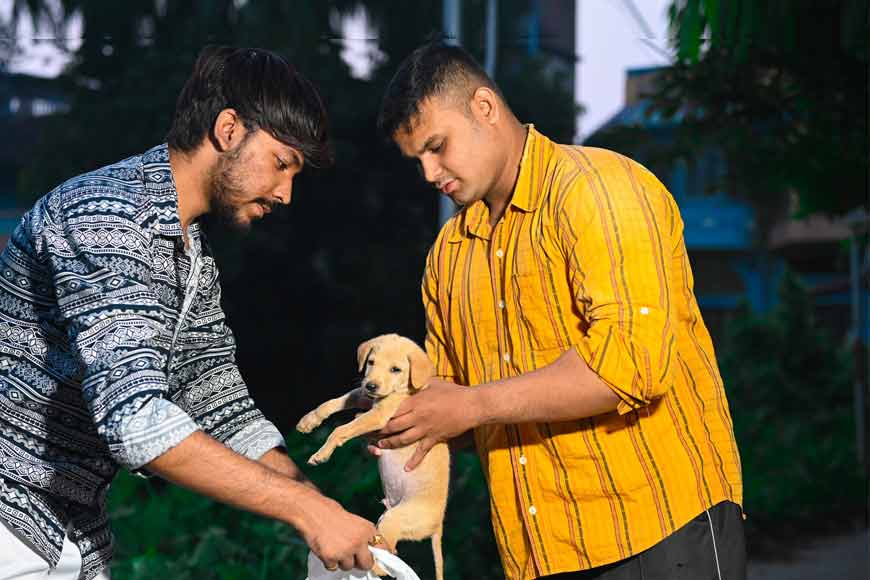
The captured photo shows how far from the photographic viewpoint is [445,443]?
2830 mm

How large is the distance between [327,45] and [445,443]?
5.31 meters

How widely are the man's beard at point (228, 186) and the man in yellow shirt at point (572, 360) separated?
0.40 meters

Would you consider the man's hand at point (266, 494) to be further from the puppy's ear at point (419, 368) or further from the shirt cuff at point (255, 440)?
the shirt cuff at point (255, 440)

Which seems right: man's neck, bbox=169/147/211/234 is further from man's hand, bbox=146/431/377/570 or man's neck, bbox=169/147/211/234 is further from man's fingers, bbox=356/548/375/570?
man's fingers, bbox=356/548/375/570

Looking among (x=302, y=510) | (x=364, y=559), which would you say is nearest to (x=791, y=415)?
(x=364, y=559)

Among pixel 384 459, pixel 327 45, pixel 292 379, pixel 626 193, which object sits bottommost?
pixel 292 379

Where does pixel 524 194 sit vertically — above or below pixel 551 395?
above

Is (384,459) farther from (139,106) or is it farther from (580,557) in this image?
(139,106)

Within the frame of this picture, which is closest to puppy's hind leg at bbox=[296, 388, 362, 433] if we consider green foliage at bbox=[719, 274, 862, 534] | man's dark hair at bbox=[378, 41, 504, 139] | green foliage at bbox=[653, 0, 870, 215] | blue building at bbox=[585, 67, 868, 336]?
man's dark hair at bbox=[378, 41, 504, 139]

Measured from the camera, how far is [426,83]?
2.76 metres

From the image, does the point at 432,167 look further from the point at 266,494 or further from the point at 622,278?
the point at 266,494

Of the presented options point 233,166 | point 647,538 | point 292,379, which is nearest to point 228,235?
point 292,379

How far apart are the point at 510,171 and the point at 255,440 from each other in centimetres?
104

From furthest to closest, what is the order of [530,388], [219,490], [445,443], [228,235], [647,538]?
1. [228,235]
2. [445,443]
3. [647,538]
4. [530,388]
5. [219,490]
